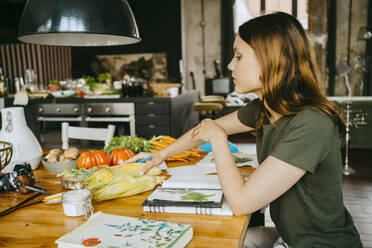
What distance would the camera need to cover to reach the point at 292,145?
1110 millimetres

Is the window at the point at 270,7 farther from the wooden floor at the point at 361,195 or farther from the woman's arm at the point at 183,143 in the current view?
the woman's arm at the point at 183,143

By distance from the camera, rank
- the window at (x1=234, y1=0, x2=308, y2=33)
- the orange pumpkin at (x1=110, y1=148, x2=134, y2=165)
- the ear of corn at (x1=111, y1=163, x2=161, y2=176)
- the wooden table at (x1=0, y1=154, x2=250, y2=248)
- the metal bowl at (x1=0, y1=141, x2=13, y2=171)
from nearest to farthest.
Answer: the wooden table at (x1=0, y1=154, x2=250, y2=248) < the metal bowl at (x1=0, y1=141, x2=13, y2=171) < the ear of corn at (x1=111, y1=163, x2=161, y2=176) < the orange pumpkin at (x1=110, y1=148, x2=134, y2=165) < the window at (x1=234, y1=0, x2=308, y2=33)

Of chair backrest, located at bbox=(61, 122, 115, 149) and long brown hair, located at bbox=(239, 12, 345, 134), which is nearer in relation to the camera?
long brown hair, located at bbox=(239, 12, 345, 134)

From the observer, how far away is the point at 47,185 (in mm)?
1641

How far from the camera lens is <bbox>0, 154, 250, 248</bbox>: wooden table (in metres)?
1.03

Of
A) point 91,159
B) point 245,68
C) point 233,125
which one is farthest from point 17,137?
point 245,68

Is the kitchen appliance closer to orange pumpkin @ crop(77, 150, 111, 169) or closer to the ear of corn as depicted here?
orange pumpkin @ crop(77, 150, 111, 169)

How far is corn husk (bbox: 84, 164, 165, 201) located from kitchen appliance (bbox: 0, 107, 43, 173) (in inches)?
26.0

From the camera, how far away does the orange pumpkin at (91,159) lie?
1.70 metres

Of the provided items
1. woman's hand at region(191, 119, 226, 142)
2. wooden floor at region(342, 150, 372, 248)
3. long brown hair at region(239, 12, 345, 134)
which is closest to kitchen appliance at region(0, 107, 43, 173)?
woman's hand at region(191, 119, 226, 142)

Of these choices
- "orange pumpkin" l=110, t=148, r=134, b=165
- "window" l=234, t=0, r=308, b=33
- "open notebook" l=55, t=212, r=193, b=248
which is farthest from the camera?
"window" l=234, t=0, r=308, b=33

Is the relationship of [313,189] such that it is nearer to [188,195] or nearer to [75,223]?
[188,195]

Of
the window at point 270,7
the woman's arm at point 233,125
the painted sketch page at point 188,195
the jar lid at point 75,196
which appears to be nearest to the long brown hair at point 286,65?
the painted sketch page at point 188,195

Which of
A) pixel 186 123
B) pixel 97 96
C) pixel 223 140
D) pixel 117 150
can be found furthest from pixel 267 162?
pixel 186 123
